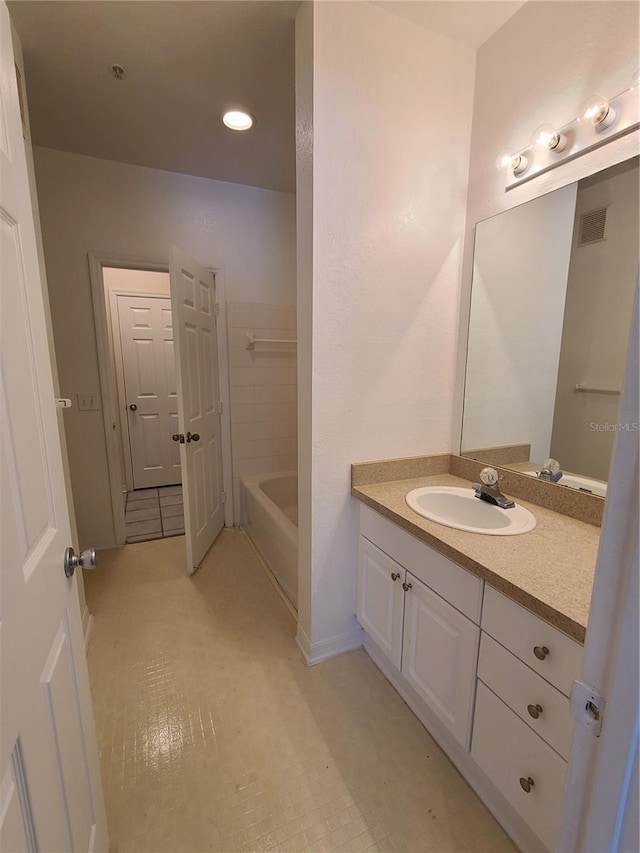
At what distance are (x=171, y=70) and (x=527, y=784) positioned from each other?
2829 mm

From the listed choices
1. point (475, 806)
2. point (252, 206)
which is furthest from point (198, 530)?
point (252, 206)

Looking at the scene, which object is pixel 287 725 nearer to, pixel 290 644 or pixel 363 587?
pixel 290 644

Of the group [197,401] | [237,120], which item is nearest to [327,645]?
[197,401]

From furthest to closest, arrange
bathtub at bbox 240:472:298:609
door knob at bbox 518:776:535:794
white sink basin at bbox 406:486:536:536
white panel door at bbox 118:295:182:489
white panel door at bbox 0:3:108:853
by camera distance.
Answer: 1. white panel door at bbox 118:295:182:489
2. bathtub at bbox 240:472:298:609
3. white sink basin at bbox 406:486:536:536
4. door knob at bbox 518:776:535:794
5. white panel door at bbox 0:3:108:853

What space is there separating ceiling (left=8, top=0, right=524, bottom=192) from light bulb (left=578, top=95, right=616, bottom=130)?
A: 0.56 m

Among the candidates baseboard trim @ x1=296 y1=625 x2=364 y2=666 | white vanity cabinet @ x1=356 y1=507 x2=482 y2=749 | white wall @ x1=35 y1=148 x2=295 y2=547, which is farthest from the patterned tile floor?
white vanity cabinet @ x1=356 y1=507 x2=482 y2=749

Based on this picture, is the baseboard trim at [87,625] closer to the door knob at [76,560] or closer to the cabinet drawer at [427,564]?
the door knob at [76,560]

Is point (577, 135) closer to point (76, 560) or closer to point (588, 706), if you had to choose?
point (588, 706)

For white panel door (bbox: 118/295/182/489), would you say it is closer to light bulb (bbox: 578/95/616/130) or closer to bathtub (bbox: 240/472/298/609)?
bathtub (bbox: 240/472/298/609)

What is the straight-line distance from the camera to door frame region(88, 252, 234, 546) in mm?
2416

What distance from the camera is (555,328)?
4.57 ft

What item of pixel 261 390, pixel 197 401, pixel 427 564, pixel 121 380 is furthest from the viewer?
pixel 121 380

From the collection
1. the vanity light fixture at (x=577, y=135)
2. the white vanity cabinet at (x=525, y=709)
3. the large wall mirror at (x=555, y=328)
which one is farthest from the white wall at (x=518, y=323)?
the white vanity cabinet at (x=525, y=709)

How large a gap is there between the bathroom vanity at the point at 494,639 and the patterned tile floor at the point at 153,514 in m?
2.11
